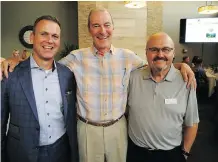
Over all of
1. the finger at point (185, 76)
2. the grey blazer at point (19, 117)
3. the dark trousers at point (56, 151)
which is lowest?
the dark trousers at point (56, 151)

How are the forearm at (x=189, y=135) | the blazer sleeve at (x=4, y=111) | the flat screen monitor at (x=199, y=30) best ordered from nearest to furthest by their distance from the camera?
the blazer sleeve at (x=4, y=111), the forearm at (x=189, y=135), the flat screen monitor at (x=199, y=30)

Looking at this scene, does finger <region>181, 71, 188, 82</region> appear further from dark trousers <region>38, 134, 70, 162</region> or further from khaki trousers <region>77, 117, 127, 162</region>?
dark trousers <region>38, 134, 70, 162</region>

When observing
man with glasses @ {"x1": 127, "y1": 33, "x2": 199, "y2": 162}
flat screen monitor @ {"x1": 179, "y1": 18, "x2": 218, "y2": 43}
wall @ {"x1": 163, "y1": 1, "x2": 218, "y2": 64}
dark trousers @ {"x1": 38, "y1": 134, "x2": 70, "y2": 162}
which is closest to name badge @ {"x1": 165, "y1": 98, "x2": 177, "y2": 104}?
man with glasses @ {"x1": 127, "y1": 33, "x2": 199, "y2": 162}

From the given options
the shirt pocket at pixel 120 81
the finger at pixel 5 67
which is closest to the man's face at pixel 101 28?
the shirt pocket at pixel 120 81

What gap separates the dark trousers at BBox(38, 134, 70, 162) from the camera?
59.8 inches

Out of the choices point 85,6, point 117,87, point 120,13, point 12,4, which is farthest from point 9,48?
point 117,87

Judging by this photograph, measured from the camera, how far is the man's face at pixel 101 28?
1.79 meters

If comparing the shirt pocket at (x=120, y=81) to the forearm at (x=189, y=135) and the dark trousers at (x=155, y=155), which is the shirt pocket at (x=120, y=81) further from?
the forearm at (x=189, y=135)

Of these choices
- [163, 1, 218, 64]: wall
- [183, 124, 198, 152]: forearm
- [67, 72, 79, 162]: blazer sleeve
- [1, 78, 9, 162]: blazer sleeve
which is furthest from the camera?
[163, 1, 218, 64]: wall

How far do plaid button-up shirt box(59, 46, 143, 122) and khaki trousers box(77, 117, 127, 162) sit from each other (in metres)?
0.07

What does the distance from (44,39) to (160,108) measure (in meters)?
0.91

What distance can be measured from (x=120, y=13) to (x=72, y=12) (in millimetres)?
2265

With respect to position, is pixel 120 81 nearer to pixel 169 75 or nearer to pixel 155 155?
pixel 169 75

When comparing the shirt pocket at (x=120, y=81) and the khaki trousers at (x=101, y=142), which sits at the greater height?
the shirt pocket at (x=120, y=81)
